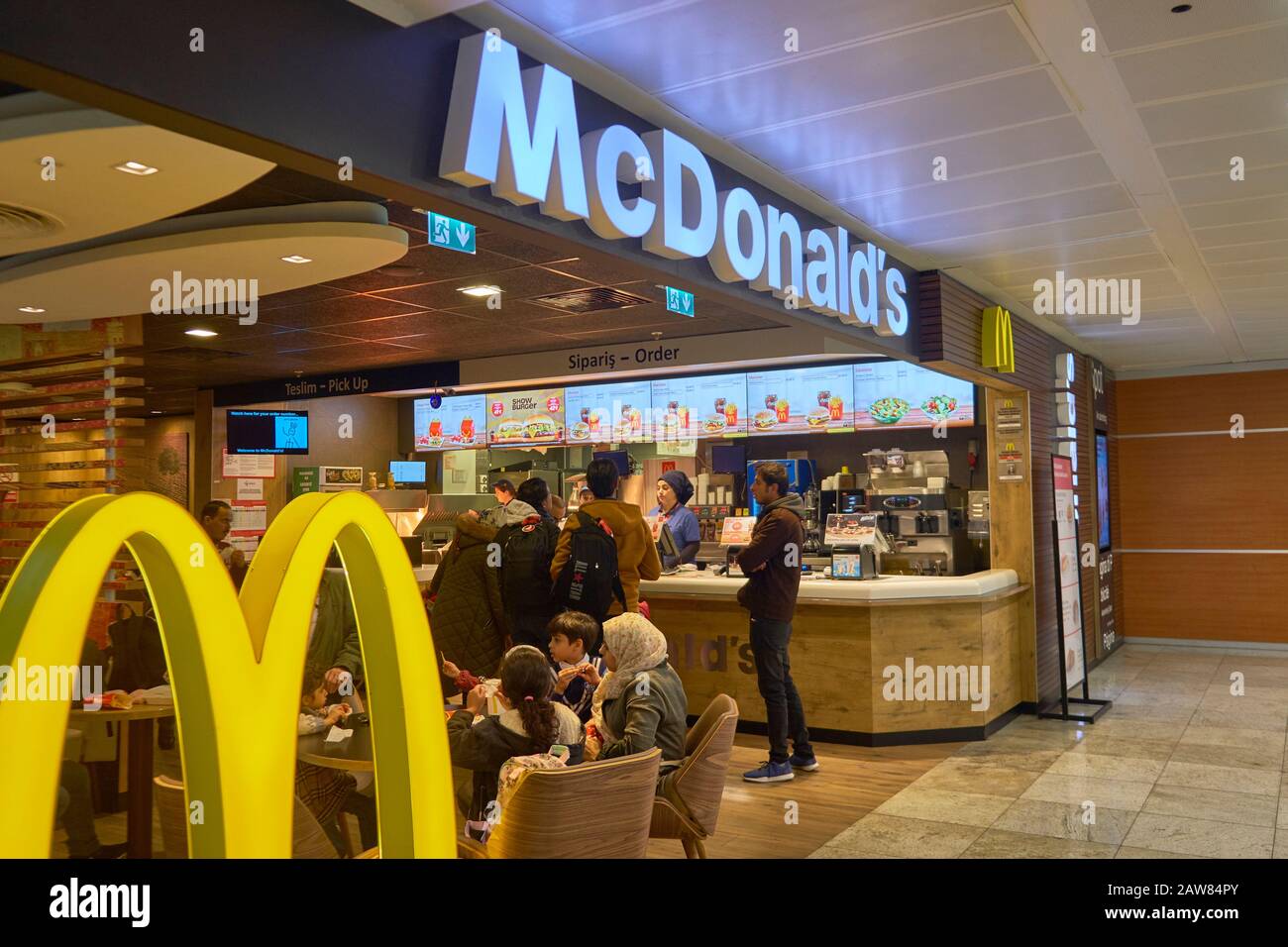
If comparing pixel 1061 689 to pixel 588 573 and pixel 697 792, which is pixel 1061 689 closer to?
pixel 588 573

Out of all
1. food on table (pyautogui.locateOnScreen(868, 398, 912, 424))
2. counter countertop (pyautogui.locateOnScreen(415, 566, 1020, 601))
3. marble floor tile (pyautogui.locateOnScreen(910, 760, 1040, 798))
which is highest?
food on table (pyautogui.locateOnScreen(868, 398, 912, 424))

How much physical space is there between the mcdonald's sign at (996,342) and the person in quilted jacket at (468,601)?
3669 mm

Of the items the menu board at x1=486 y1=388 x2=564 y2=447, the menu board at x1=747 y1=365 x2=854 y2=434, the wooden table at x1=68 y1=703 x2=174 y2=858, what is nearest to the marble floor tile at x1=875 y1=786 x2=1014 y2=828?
the wooden table at x1=68 y1=703 x2=174 y2=858

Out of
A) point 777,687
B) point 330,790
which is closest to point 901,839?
point 777,687

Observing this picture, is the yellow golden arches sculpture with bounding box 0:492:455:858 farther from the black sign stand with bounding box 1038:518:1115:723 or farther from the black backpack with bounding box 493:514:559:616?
the black sign stand with bounding box 1038:518:1115:723

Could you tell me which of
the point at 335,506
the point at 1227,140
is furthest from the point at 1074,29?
the point at 335,506

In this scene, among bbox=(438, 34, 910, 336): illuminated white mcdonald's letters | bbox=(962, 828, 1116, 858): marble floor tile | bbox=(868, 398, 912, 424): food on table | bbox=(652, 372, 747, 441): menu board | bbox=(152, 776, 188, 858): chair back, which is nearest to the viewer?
bbox=(152, 776, 188, 858): chair back

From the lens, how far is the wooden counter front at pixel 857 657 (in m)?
6.30

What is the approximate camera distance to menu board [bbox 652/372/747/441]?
382 inches

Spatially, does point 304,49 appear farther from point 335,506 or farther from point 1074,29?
point 1074,29

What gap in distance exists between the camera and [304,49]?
234 cm

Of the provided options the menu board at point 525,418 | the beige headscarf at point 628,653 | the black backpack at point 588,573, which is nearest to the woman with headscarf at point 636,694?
the beige headscarf at point 628,653

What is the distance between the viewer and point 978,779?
5.56 metres
